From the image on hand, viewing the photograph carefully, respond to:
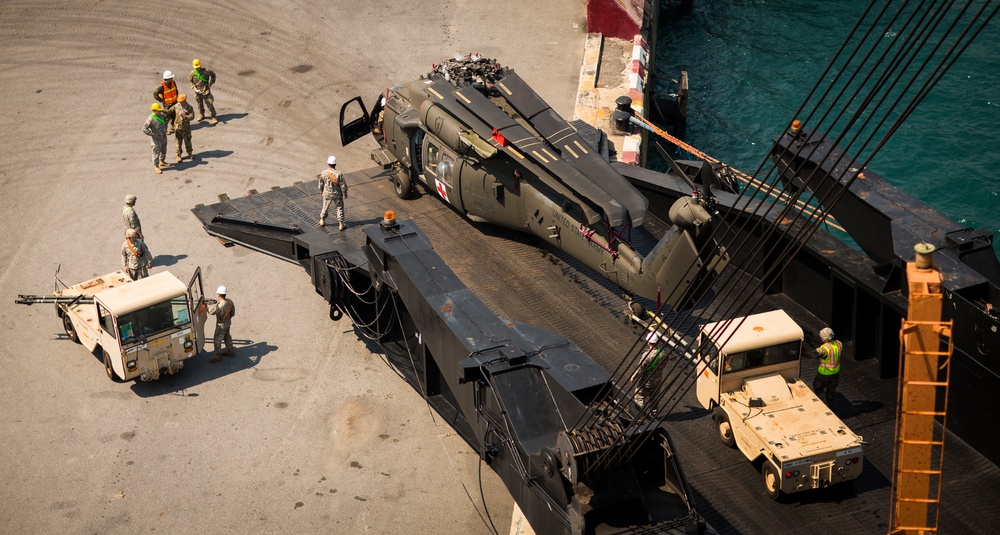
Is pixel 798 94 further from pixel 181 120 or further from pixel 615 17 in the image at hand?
pixel 181 120

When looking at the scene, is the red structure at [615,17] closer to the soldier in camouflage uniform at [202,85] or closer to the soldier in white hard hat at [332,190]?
the soldier in camouflage uniform at [202,85]

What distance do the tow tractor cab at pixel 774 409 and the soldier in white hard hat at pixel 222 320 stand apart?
8.34 meters

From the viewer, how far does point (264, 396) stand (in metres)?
18.3

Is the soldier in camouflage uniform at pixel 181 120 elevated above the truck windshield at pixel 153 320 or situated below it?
above

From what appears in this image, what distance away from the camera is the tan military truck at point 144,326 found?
17.7 meters

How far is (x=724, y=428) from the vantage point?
584 inches

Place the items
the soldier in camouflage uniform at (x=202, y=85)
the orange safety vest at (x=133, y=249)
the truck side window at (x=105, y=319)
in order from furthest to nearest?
the soldier in camouflage uniform at (x=202, y=85), the orange safety vest at (x=133, y=249), the truck side window at (x=105, y=319)

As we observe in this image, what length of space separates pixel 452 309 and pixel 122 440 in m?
6.13

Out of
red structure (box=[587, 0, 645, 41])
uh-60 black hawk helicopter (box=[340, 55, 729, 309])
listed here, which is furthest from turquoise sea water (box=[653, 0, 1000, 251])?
uh-60 black hawk helicopter (box=[340, 55, 729, 309])

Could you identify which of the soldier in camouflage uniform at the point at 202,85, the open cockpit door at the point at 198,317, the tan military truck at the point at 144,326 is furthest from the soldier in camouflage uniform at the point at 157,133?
the open cockpit door at the point at 198,317

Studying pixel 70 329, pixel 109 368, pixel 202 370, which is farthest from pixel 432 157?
pixel 70 329

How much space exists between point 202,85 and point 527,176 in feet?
39.9

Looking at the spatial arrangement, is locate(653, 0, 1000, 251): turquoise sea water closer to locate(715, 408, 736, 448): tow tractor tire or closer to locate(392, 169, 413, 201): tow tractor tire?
locate(392, 169, 413, 201): tow tractor tire

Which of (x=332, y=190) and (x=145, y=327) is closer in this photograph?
(x=145, y=327)
